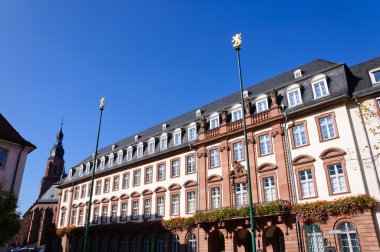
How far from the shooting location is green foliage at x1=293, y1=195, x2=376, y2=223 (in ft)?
62.7

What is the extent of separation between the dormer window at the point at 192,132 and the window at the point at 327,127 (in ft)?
44.4

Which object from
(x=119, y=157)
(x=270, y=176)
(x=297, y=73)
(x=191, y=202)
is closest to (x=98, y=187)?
(x=119, y=157)

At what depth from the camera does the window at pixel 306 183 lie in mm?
22234

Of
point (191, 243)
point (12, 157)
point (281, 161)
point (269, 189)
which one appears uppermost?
point (12, 157)

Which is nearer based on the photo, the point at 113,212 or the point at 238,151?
the point at 238,151

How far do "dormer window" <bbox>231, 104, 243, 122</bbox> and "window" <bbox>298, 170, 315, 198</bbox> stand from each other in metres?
8.37

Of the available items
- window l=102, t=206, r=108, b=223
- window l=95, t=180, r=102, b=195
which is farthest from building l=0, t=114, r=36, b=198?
window l=95, t=180, r=102, b=195

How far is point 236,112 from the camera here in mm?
29594

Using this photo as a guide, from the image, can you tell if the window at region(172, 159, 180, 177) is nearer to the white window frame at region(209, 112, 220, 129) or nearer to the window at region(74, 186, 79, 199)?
the white window frame at region(209, 112, 220, 129)

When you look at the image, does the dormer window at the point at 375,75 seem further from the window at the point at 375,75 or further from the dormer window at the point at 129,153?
the dormer window at the point at 129,153

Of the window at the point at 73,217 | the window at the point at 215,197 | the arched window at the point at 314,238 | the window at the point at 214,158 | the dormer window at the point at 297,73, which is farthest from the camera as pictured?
the window at the point at 73,217

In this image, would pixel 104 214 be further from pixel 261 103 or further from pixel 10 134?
pixel 261 103

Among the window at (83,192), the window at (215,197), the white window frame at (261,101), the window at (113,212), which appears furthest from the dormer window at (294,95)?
the window at (83,192)

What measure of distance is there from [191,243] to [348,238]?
46.5 ft
